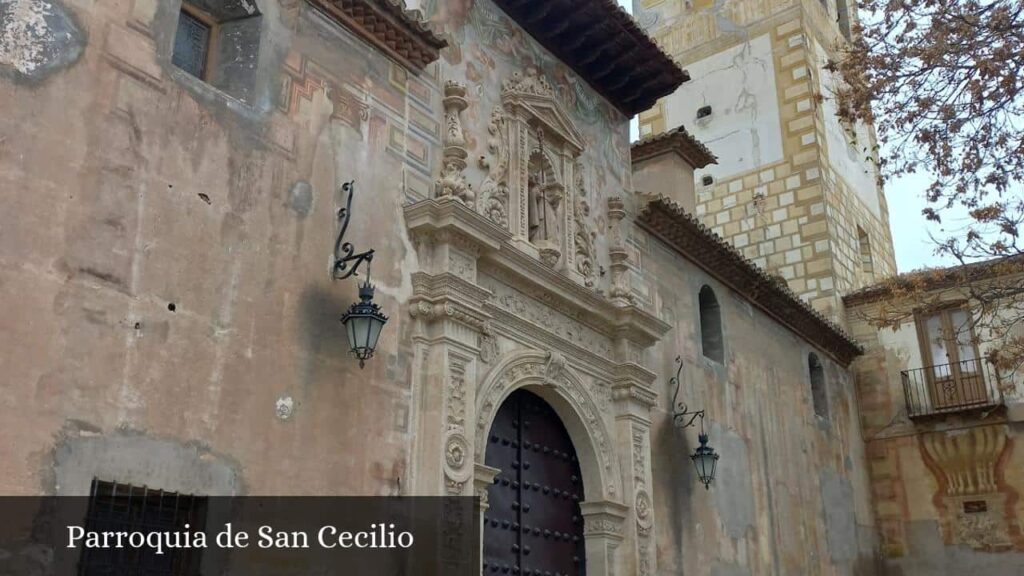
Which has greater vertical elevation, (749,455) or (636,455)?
(749,455)

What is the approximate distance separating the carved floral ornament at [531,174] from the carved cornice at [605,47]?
63 centimetres

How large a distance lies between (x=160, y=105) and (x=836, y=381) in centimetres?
1341

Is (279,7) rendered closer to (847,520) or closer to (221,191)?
(221,191)

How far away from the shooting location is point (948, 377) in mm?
16797

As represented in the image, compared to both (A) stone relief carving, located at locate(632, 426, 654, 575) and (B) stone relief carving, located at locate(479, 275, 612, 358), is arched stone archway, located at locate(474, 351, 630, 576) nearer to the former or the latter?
(A) stone relief carving, located at locate(632, 426, 654, 575)

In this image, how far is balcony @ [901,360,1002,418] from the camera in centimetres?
1623

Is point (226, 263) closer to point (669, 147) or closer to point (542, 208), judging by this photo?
point (542, 208)

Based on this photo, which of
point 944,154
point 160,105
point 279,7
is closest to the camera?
→ point 160,105

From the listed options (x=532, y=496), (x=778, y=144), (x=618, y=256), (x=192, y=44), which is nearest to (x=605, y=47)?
(x=618, y=256)

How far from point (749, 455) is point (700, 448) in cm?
202

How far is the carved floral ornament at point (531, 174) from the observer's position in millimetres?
8836

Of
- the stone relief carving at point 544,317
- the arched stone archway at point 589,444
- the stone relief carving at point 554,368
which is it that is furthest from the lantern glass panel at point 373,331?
the stone relief carving at point 554,368

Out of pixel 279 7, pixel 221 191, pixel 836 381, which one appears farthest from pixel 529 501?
pixel 836 381

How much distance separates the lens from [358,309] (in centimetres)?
688
